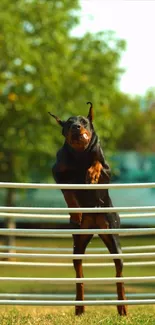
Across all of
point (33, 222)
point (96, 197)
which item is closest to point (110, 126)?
point (33, 222)

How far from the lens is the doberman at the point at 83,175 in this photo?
8.04 metres

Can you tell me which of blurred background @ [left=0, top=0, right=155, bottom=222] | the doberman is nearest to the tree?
blurred background @ [left=0, top=0, right=155, bottom=222]

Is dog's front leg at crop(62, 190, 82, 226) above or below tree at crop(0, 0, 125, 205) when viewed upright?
below

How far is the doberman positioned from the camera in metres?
8.04

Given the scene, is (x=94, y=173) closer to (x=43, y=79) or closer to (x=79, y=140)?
(x=79, y=140)

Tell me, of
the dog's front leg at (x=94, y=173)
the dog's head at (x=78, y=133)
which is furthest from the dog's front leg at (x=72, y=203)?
the dog's head at (x=78, y=133)

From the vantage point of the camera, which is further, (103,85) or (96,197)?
(103,85)

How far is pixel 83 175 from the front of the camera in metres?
8.21

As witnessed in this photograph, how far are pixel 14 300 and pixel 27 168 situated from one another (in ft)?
72.0

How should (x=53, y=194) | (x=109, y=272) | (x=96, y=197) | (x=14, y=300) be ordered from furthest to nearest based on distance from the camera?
1. (x=53, y=194)
2. (x=109, y=272)
3. (x=96, y=197)
4. (x=14, y=300)

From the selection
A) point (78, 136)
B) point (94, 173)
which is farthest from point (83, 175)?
point (78, 136)

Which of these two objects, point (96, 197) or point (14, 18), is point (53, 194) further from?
point (96, 197)

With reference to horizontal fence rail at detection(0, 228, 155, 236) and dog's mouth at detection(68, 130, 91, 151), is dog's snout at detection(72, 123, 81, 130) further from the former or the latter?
horizontal fence rail at detection(0, 228, 155, 236)

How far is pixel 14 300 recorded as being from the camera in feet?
24.5
